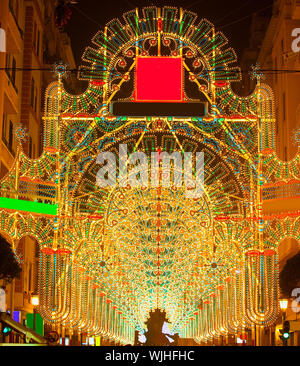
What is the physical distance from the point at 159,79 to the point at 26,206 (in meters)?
4.88

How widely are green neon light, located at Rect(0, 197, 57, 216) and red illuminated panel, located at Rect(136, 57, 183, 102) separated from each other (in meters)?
4.04

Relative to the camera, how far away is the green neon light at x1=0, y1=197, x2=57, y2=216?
21.7 meters

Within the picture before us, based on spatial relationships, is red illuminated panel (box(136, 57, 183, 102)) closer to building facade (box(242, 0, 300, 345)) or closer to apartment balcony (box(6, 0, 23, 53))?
apartment balcony (box(6, 0, 23, 53))

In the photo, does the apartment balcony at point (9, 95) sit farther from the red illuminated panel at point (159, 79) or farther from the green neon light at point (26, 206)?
the red illuminated panel at point (159, 79)

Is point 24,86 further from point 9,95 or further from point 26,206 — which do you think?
point 26,206

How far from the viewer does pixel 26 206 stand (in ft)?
71.9

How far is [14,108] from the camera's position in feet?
112

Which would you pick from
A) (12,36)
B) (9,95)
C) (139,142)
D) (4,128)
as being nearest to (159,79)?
(139,142)

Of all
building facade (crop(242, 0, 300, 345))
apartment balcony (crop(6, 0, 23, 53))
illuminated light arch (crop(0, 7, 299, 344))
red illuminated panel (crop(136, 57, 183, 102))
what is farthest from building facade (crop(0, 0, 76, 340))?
building facade (crop(242, 0, 300, 345))

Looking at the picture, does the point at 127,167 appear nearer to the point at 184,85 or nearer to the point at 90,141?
the point at 90,141

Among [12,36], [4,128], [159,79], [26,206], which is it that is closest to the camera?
[159,79]

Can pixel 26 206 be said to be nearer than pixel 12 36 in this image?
Yes

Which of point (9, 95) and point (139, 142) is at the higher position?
point (9, 95)

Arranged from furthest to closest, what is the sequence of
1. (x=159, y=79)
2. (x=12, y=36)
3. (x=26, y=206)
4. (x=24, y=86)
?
(x=24, y=86), (x=12, y=36), (x=26, y=206), (x=159, y=79)
